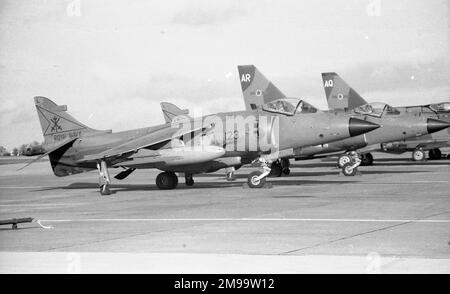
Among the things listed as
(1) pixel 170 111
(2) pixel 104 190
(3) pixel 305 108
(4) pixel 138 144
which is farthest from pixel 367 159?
(2) pixel 104 190

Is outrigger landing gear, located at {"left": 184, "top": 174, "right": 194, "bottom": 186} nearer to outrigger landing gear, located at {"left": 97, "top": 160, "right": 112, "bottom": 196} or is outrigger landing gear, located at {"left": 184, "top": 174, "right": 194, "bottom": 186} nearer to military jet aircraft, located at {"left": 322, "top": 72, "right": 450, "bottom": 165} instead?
outrigger landing gear, located at {"left": 97, "top": 160, "right": 112, "bottom": 196}

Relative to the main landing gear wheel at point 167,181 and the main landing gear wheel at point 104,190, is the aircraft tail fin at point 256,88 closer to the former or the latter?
the main landing gear wheel at point 167,181

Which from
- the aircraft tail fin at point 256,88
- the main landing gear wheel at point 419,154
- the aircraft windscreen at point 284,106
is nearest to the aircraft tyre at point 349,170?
the aircraft tail fin at point 256,88

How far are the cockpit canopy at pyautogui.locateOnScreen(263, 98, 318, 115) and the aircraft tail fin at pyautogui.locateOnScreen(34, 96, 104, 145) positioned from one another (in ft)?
20.3

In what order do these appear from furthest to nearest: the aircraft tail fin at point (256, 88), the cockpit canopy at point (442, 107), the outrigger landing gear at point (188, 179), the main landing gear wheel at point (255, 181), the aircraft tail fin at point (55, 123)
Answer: the cockpit canopy at point (442, 107), the aircraft tail fin at point (256, 88), the aircraft tail fin at point (55, 123), the outrigger landing gear at point (188, 179), the main landing gear wheel at point (255, 181)

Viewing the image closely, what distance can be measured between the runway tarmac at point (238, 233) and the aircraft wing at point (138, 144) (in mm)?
1892

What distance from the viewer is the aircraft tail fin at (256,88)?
32.0 meters

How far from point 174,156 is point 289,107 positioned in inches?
145

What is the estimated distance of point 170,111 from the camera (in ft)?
88.6

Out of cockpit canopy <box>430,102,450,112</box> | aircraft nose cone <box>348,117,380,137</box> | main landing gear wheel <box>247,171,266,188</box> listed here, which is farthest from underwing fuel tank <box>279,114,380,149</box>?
cockpit canopy <box>430,102,450,112</box>

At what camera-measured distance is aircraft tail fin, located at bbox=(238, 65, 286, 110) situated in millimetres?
31969

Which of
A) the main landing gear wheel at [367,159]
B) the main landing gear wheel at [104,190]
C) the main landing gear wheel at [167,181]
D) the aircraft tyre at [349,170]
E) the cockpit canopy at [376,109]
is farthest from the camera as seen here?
the main landing gear wheel at [367,159]

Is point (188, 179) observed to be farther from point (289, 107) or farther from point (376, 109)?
point (376, 109)

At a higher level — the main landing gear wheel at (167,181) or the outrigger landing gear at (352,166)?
the outrigger landing gear at (352,166)
